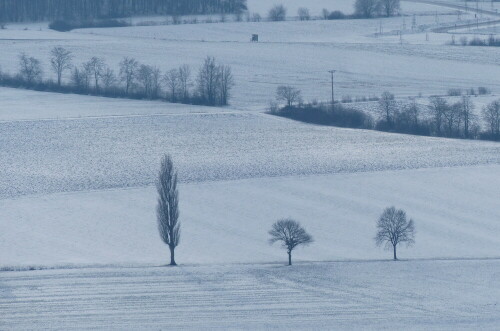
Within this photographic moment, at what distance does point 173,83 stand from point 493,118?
1364 cm

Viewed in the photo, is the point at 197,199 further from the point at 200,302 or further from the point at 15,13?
the point at 15,13

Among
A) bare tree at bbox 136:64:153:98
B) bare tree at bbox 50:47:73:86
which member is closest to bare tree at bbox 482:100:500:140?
bare tree at bbox 136:64:153:98

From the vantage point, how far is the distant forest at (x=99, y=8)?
71.8 m

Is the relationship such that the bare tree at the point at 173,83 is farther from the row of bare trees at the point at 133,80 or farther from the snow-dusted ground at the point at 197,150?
the snow-dusted ground at the point at 197,150

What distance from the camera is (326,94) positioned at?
150ft

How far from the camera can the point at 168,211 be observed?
24.7 metres

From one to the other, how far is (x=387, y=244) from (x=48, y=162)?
483 inches

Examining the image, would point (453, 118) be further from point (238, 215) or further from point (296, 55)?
point (296, 55)

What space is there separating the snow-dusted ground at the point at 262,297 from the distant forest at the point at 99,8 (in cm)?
5143

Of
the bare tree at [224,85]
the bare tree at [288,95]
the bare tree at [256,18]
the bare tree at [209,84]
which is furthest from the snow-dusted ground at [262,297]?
the bare tree at [256,18]

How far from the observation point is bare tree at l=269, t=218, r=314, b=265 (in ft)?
77.7

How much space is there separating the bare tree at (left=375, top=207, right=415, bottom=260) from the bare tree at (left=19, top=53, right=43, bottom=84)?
26793 millimetres

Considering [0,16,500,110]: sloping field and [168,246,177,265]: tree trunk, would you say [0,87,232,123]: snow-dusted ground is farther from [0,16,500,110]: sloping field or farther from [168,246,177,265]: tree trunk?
[168,246,177,265]: tree trunk

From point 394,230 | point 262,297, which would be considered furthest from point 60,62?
point 262,297
